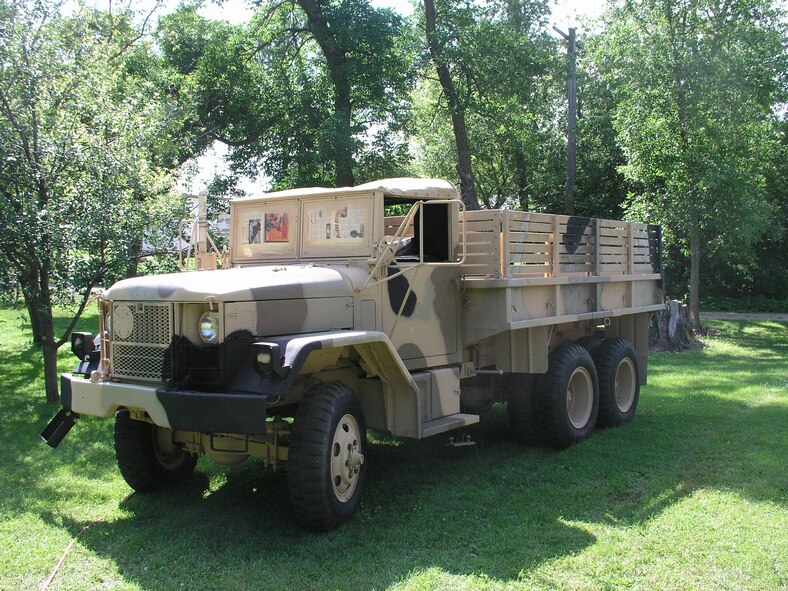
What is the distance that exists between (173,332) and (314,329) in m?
0.93

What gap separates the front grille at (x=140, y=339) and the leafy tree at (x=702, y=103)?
12954 mm

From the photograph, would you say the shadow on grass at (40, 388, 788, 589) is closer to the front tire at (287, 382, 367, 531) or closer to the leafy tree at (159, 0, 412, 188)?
the front tire at (287, 382, 367, 531)

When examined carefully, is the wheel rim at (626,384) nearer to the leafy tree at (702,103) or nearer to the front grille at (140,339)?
the front grille at (140,339)

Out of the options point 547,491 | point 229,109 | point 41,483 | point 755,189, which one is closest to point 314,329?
point 547,491

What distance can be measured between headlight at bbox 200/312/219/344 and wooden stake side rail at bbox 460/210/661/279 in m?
2.54

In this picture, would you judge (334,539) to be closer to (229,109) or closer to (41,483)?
(41,483)

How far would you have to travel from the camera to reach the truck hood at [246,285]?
15.6 feet

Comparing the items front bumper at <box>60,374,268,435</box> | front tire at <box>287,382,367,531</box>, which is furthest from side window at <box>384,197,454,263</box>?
front bumper at <box>60,374,268,435</box>

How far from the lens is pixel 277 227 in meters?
6.35

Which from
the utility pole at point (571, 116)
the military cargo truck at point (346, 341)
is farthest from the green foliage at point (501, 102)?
the military cargo truck at point (346, 341)

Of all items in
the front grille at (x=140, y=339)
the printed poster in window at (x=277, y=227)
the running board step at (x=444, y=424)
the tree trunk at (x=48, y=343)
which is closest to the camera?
the front grille at (x=140, y=339)

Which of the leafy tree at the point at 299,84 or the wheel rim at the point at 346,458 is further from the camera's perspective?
the leafy tree at the point at 299,84

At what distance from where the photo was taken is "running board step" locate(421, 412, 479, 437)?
5713mm

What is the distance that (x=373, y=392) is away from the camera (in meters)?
5.73
